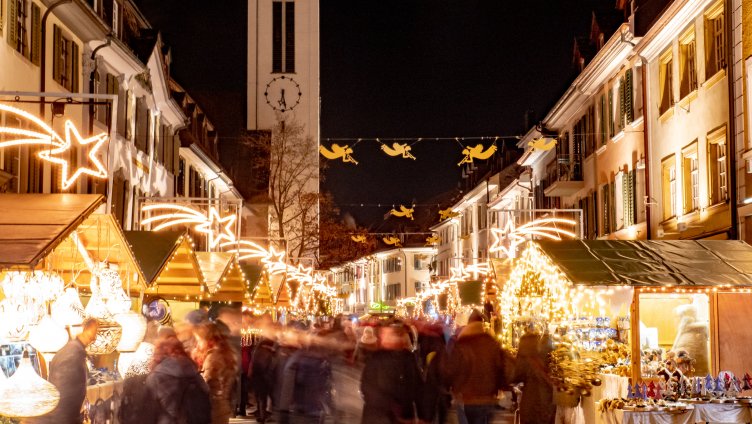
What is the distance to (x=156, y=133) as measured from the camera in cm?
3416

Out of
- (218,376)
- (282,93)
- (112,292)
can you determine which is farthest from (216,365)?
(282,93)

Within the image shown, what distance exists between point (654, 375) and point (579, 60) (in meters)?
20.8

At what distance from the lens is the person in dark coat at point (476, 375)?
42.5 ft

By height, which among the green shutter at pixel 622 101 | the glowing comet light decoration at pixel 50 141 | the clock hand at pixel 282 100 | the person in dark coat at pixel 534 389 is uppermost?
the clock hand at pixel 282 100

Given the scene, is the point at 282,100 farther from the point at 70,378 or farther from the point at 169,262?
the point at 70,378

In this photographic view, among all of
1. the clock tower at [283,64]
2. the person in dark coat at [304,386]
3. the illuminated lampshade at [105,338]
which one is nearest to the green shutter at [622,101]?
the person in dark coat at [304,386]

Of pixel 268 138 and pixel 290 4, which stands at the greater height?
pixel 290 4

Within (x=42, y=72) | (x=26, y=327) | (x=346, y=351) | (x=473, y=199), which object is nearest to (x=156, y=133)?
(x=42, y=72)

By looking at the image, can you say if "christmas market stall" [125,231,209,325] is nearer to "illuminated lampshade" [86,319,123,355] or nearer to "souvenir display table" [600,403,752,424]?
"illuminated lampshade" [86,319,123,355]

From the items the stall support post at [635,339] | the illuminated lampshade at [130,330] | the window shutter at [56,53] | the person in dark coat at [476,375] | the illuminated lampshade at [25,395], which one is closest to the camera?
the illuminated lampshade at [25,395]

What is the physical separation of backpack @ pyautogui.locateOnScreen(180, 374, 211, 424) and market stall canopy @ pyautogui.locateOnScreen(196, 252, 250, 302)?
899 centimetres

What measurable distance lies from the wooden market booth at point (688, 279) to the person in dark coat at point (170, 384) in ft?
24.7

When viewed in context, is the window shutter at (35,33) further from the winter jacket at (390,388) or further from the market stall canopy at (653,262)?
the winter jacket at (390,388)

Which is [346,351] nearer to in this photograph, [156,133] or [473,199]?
[156,133]
